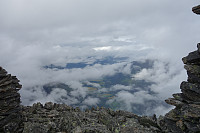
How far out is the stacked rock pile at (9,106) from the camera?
2281cm

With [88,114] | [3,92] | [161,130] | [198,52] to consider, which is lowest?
[161,130]

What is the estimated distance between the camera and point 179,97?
22953 millimetres

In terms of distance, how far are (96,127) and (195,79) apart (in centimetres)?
1865

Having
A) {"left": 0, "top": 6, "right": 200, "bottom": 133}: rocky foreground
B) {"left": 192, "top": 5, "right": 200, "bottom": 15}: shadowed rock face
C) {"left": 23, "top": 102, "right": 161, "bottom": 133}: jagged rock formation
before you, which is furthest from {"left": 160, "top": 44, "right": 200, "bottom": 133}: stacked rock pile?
{"left": 192, "top": 5, "right": 200, "bottom": 15}: shadowed rock face

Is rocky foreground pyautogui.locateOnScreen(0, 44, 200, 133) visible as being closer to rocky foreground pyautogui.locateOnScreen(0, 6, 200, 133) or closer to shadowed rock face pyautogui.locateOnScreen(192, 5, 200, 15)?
rocky foreground pyautogui.locateOnScreen(0, 6, 200, 133)

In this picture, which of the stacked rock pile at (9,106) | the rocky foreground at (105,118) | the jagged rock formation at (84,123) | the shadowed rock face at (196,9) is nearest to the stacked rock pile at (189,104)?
the rocky foreground at (105,118)

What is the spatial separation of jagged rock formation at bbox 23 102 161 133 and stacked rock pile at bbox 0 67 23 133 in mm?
1734

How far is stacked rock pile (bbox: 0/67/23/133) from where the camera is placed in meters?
22.8

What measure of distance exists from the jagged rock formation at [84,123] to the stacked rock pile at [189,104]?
4158 mm

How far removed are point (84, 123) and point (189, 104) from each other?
61.1 feet

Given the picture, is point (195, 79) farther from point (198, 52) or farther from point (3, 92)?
point (3, 92)

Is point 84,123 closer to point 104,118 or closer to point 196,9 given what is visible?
point 104,118

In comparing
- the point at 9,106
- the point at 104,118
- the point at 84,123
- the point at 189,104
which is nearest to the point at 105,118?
the point at 104,118

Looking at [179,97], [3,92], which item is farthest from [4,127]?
[179,97]
